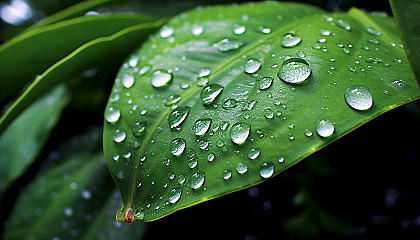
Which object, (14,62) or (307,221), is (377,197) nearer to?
(307,221)

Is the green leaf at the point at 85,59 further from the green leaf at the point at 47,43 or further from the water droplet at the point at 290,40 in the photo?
the water droplet at the point at 290,40

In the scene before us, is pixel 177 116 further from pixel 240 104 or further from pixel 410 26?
pixel 410 26

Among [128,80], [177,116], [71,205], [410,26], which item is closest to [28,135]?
[71,205]

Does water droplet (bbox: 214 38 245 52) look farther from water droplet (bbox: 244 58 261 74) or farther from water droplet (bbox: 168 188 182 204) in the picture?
water droplet (bbox: 168 188 182 204)

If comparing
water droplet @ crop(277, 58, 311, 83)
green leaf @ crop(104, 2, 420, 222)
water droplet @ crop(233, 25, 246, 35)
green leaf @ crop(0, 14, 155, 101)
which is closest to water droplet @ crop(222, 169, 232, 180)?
green leaf @ crop(104, 2, 420, 222)

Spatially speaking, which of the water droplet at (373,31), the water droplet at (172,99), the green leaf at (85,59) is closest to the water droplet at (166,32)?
the green leaf at (85,59)

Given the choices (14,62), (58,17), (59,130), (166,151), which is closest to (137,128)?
(166,151)
